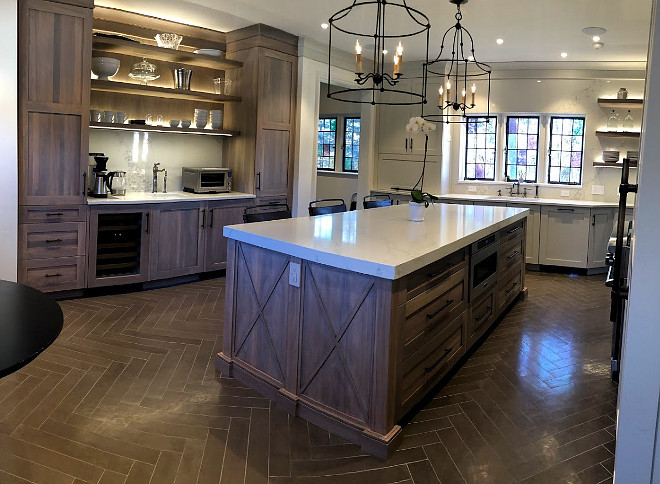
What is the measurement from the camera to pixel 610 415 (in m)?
3.25

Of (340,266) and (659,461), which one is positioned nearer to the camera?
(659,461)

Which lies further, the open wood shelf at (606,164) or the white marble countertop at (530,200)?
the open wood shelf at (606,164)

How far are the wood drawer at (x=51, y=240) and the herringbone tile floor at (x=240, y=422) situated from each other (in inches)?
38.3

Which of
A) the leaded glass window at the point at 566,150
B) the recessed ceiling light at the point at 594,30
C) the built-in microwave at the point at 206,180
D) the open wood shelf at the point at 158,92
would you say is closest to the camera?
the open wood shelf at the point at 158,92

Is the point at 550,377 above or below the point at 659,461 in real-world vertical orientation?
below

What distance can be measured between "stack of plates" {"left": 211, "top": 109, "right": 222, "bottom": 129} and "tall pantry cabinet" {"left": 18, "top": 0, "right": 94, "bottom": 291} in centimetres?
180

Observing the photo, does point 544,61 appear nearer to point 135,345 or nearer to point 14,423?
point 135,345

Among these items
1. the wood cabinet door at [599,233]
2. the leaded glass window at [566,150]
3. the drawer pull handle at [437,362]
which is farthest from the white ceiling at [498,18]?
the drawer pull handle at [437,362]

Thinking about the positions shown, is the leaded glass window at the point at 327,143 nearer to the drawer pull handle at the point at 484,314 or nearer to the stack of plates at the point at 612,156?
Answer: the stack of plates at the point at 612,156

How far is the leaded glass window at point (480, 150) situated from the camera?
28.4 feet

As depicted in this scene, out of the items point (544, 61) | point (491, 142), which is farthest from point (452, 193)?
point (544, 61)

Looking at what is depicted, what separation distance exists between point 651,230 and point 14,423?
302 centimetres

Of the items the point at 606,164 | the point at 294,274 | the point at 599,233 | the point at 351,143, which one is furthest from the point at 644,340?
the point at 351,143

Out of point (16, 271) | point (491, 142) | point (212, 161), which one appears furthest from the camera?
point (491, 142)
